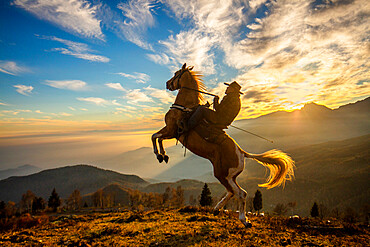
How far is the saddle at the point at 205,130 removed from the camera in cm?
604

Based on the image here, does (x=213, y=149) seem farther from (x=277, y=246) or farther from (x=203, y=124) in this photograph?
(x=277, y=246)

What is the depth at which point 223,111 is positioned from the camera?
6.05 meters

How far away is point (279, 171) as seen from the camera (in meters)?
6.73

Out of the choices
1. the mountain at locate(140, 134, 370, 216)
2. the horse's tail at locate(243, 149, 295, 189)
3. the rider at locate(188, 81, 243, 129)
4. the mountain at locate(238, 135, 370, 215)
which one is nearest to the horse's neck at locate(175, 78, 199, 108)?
the rider at locate(188, 81, 243, 129)

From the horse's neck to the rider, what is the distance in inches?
20.7

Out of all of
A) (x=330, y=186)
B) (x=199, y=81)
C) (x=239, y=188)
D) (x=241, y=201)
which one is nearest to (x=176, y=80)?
(x=199, y=81)

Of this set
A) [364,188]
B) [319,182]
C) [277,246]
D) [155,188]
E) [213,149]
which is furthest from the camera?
[155,188]

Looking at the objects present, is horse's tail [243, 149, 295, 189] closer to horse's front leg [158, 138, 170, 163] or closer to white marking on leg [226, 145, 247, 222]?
white marking on leg [226, 145, 247, 222]

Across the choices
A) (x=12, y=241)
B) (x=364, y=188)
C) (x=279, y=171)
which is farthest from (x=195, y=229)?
(x=364, y=188)

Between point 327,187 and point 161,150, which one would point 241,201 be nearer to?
point 161,150

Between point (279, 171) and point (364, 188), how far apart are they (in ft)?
458

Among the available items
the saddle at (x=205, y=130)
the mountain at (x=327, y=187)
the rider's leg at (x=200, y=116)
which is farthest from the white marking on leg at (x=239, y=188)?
the mountain at (x=327, y=187)

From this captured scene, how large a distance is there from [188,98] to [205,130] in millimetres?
1313

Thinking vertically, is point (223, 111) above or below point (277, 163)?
above
